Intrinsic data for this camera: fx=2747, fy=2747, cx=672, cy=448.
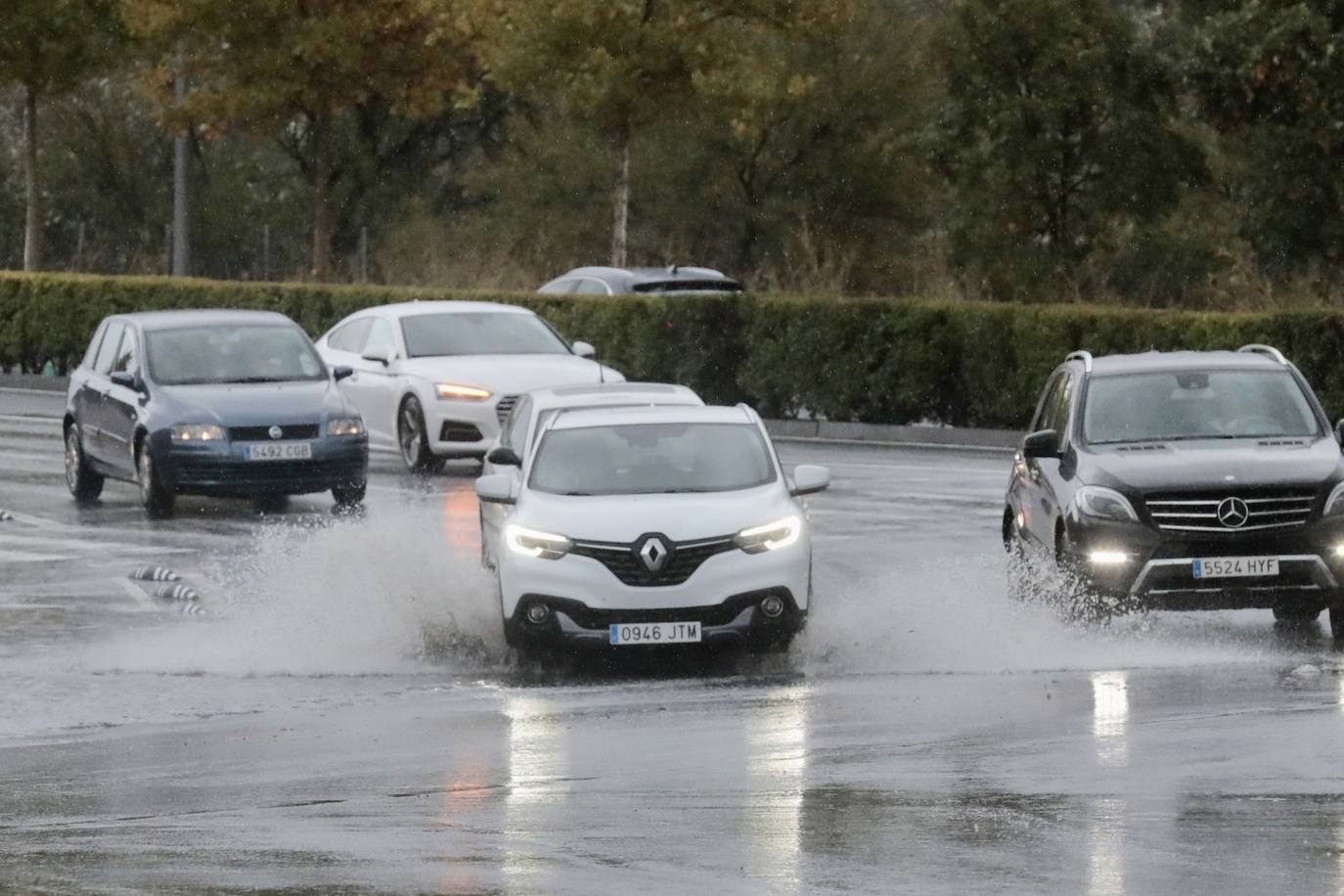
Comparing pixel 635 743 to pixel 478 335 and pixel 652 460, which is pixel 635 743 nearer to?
pixel 652 460

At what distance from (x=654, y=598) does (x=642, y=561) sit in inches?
7.6

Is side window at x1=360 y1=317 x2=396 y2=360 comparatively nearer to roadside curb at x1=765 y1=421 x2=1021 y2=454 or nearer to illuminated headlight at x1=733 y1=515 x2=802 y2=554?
roadside curb at x1=765 y1=421 x2=1021 y2=454

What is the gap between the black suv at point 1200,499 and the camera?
14.2 m

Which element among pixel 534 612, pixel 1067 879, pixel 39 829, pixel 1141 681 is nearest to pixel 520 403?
pixel 534 612

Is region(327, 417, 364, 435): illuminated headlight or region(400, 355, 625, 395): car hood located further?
region(400, 355, 625, 395): car hood

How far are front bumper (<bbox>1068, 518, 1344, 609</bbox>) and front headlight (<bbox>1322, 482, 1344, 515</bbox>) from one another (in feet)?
0.18

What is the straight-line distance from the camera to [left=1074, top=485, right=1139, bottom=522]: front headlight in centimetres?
1441

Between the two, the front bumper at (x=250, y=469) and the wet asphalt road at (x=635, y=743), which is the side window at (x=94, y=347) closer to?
the front bumper at (x=250, y=469)

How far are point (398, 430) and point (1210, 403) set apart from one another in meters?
12.6

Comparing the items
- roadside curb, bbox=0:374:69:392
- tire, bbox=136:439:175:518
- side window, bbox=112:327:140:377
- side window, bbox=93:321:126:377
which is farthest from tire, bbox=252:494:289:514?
roadside curb, bbox=0:374:69:392

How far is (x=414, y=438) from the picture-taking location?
2638 cm

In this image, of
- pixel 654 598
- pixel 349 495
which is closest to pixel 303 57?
pixel 349 495

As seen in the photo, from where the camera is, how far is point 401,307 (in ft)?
90.6

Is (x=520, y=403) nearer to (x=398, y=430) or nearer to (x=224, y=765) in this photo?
(x=224, y=765)
